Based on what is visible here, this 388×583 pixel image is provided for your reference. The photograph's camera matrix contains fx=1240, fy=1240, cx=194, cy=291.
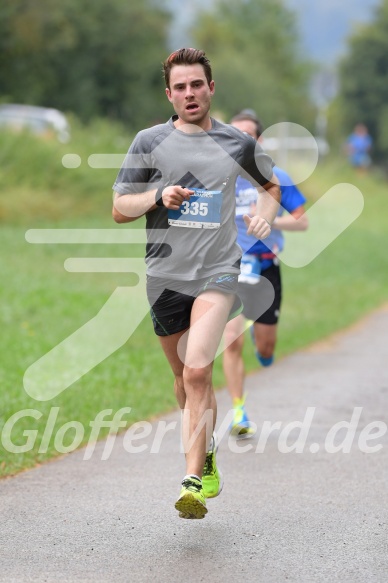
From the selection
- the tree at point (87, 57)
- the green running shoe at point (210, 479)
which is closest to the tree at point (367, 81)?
the tree at point (87, 57)

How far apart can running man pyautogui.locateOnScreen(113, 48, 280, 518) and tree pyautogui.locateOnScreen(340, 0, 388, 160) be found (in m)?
61.9

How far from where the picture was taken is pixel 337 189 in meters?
33.6

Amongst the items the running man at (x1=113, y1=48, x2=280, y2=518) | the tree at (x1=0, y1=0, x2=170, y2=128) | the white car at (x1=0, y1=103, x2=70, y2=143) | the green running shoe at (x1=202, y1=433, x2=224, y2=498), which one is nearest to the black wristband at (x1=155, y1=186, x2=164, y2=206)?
the running man at (x1=113, y1=48, x2=280, y2=518)

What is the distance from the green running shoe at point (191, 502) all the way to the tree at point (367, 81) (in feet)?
205

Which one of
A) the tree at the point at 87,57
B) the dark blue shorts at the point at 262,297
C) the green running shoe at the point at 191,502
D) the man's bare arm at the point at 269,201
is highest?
the tree at the point at 87,57

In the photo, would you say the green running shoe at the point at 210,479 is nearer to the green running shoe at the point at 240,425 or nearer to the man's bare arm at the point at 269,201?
the man's bare arm at the point at 269,201

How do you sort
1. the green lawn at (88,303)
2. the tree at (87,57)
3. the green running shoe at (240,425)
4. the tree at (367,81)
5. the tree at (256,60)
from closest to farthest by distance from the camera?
the green running shoe at (240,425)
the green lawn at (88,303)
the tree at (87,57)
the tree at (256,60)
the tree at (367,81)

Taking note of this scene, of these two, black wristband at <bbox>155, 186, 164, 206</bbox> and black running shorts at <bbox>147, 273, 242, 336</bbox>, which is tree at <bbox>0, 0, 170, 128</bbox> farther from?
black wristband at <bbox>155, 186, 164, 206</bbox>

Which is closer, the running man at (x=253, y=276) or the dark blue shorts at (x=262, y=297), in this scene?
the running man at (x=253, y=276)

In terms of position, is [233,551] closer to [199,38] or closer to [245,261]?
[245,261]

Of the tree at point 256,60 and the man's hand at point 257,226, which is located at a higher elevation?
the tree at point 256,60

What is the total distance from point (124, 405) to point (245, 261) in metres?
1.59

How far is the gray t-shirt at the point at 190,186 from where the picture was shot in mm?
5914

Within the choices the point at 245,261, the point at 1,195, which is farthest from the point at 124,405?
the point at 1,195
